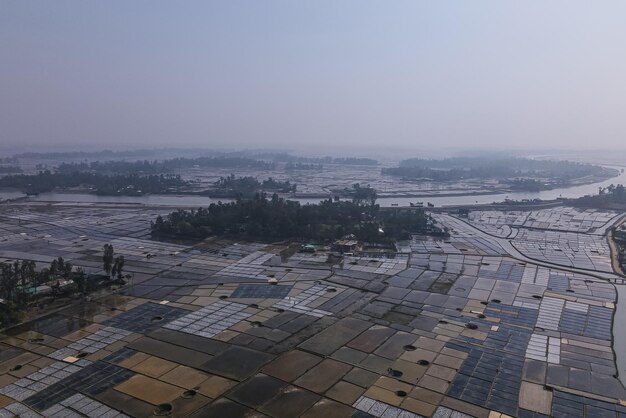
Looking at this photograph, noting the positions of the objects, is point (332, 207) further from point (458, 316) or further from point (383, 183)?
point (383, 183)

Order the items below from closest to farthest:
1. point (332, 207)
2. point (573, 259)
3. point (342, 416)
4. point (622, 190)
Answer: point (342, 416), point (573, 259), point (332, 207), point (622, 190)

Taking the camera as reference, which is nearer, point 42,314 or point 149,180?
point 42,314

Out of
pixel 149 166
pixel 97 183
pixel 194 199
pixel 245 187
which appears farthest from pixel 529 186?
pixel 149 166

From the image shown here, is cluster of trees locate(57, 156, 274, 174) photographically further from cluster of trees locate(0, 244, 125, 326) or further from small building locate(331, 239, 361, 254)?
cluster of trees locate(0, 244, 125, 326)

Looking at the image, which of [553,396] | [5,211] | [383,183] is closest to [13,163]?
[5,211]

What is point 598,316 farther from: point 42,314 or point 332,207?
point 332,207

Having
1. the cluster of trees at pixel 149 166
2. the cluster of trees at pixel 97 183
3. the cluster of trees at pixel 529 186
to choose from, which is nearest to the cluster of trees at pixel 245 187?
the cluster of trees at pixel 97 183

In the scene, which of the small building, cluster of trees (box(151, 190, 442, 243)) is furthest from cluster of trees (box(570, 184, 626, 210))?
the small building

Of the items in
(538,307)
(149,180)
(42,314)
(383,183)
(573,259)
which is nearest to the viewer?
(42,314)
